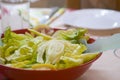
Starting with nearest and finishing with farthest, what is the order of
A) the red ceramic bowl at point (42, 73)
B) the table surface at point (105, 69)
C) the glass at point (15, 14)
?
the red ceramic bowl at point (42, 73), the table surface at point (105, 69), the glass at point (15, 14)

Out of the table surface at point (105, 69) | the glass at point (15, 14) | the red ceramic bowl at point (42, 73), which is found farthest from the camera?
the glass at point (15, 14)

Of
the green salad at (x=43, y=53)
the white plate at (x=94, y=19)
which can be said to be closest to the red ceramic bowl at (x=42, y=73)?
the green salad at (x=43, y=53)

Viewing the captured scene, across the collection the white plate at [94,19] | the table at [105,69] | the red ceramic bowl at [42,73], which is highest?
the red ceramic bowl at [42,73]

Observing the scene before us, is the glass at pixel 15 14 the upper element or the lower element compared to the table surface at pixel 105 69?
upper

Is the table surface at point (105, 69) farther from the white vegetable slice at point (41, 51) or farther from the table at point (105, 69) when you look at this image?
the white vegetable slice at point (41, 51)

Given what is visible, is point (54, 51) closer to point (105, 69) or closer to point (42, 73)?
point (42, 73)

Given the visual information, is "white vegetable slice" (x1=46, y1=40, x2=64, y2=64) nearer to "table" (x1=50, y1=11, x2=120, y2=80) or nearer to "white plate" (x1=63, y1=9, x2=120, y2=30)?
"table" (x1=50, y1=11, x2=120, y2=80)

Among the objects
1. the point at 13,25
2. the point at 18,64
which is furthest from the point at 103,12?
the point at 18,64
